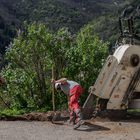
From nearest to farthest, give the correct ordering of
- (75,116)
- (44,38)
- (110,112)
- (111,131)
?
(111,131) → (75,116) → (110,112) → (44,38)

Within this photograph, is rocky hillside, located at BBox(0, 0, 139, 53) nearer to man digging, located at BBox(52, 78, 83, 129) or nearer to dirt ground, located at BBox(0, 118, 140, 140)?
man digging, located at BBox(52, 78, 83, 129)

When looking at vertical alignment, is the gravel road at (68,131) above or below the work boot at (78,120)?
below

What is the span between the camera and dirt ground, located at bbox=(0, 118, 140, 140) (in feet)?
30.3

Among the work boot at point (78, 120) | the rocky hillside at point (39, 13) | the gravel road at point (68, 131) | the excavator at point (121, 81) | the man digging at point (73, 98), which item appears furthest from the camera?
the rocky hillside at point (39, 13)

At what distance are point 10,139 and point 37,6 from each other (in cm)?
11962

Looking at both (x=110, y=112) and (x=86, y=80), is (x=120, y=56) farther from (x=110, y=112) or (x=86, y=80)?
(x=86, y=80)

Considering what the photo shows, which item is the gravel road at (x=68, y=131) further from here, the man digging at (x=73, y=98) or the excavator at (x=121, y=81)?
the excavator at (x=121, y=81)

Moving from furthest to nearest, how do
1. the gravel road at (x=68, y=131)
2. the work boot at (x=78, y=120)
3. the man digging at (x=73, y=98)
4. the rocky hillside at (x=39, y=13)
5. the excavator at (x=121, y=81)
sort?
the rocky hillside at (x=39, y=13) → the excavator at (x=121, y=81) → the man digging at (x=73, y=98) → the work boot at (x=78, y=120) → the gravel road at (x=68, y=131)

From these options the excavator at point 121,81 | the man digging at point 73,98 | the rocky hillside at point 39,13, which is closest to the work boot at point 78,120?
the man digging at point 73,98

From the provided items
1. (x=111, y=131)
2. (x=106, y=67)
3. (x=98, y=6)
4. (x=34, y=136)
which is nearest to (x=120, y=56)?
(x=106, y=67)

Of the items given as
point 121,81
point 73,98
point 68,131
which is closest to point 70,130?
point 68,131

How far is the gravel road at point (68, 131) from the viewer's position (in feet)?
30.3

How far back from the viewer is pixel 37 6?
417ft

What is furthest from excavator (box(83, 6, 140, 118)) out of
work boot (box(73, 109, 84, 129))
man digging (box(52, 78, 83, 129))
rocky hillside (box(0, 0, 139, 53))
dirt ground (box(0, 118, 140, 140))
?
rocky hillside (box(0, 0, 139, 53))
